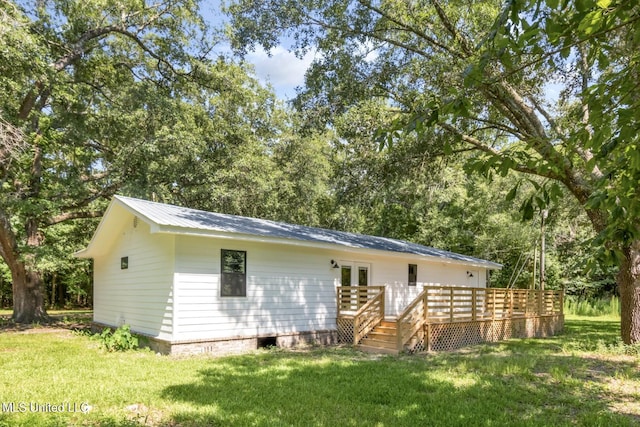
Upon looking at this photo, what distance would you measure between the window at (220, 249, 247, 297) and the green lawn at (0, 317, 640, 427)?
4.96 feet

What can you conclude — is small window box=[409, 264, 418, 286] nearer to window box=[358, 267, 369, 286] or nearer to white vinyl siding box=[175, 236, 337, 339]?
window box=[358, 267, 369, 286]

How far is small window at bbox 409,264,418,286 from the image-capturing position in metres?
14.6

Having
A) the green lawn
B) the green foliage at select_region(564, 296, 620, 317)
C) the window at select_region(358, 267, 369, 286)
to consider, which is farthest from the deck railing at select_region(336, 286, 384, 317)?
the green foliage at select_region(564, 296, 620, 317)

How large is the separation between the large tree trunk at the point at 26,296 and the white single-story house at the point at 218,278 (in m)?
3.61

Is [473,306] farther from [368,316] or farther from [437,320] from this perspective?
[368,316]

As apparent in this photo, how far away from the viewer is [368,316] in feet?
37.2

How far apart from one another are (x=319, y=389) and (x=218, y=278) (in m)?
4.38

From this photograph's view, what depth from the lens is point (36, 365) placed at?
25.7 feet

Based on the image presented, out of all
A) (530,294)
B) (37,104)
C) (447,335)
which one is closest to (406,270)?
(447,335)

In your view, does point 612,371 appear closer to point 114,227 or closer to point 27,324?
point 114,227

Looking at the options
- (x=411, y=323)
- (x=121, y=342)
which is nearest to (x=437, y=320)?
(x=411, y=323)

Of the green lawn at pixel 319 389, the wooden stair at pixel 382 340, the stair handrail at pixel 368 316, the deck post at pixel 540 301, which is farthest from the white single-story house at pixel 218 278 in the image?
Result: the deck post at pixel 540 301

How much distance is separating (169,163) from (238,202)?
3585 millimetres

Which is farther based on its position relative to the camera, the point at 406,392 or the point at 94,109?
the point at 94,109
